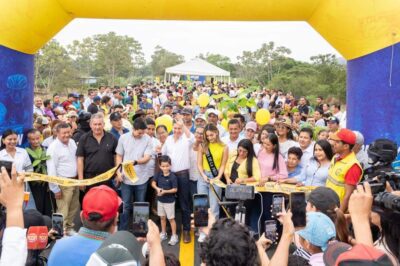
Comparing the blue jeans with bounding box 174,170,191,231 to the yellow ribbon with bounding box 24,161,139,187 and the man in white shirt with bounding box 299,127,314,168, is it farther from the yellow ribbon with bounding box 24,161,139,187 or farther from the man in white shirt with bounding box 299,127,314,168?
the man in white shirt with bounding box 299,127,314,168

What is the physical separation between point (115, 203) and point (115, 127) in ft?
13.1

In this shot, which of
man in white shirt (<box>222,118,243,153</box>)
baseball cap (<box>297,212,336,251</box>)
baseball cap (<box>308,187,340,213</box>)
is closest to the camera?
baseball cap (<box>297,212,336,251</box>)

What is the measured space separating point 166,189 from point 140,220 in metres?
2.33

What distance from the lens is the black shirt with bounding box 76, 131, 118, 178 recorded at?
5090 mm

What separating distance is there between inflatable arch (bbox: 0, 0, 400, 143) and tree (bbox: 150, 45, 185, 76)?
180 feet

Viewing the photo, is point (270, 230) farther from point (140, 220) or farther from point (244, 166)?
point (244, 166)

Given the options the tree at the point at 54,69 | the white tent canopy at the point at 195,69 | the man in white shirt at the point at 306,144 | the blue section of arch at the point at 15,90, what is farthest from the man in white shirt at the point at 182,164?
the white tent canopy at the point at 195,69

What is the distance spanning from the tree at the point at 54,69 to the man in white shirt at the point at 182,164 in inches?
907

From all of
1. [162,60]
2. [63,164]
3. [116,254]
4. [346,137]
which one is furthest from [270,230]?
[162,60]

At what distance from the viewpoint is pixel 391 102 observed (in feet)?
14.9

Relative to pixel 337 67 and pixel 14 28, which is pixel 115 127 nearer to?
pixel 14 28

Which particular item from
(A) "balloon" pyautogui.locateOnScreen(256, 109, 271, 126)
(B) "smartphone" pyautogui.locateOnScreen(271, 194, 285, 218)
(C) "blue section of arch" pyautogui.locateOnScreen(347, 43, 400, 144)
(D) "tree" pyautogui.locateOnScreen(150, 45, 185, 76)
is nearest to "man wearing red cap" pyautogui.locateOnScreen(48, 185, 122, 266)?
(B) "smartphone" pyautogui.locateOnScreen(271, 194, 285, 218)

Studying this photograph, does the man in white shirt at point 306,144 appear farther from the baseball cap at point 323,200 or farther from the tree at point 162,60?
the tree at point 162,60

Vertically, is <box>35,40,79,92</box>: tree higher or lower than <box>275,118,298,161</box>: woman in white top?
higher
